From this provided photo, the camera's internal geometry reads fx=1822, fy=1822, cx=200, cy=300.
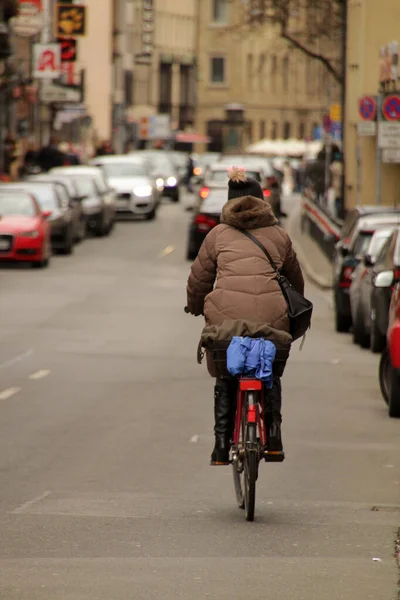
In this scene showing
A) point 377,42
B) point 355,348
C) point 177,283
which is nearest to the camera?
point 355,348

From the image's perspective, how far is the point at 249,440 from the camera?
8.91 meters

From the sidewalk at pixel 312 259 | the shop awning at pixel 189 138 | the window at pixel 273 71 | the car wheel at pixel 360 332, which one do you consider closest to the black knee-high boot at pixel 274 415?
the car wheel at pixel 360 332

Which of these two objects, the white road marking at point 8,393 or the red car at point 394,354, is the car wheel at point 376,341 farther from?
the white road marking at point 8,393

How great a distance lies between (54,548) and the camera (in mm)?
8070

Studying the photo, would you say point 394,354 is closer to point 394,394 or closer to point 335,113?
point 394,394

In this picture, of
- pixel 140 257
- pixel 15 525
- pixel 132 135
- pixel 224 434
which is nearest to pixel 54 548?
pixel 15 525

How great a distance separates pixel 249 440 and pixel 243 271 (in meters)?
0.85

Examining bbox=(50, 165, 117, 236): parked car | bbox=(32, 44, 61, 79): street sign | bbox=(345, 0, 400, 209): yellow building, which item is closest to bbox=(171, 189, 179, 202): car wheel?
bbox=(32, 44, 61, 79): street sign

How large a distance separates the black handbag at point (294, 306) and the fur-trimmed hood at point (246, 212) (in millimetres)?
103

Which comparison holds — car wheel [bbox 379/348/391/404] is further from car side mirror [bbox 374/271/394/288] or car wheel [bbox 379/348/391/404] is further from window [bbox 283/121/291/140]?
window [bbox 283/121/291/140]

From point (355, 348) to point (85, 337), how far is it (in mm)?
3113

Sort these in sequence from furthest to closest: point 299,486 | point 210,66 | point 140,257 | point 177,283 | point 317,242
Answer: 1. point 210,66
2. point 317,242
3. point 140,257
4. point 177,283
5. point 299,486

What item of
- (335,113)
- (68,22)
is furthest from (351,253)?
(68,22)

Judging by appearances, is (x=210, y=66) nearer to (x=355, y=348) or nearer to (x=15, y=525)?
(x=355, y=348)
